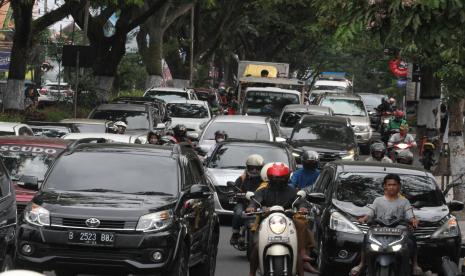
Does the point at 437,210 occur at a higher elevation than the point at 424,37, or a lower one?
lower

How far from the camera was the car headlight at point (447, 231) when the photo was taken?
13323mm

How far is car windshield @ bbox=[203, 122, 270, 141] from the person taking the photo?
2558 centimetres

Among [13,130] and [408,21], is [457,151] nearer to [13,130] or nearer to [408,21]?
[13,130]

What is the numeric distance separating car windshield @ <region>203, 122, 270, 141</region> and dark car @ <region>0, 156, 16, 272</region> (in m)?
14.6

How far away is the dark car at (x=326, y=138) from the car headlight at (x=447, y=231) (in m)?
12.7

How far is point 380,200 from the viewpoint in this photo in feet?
38.0

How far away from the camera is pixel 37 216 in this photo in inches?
440

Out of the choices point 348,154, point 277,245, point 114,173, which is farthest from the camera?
point 348,154

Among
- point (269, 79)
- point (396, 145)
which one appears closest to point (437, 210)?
point (396, 145)

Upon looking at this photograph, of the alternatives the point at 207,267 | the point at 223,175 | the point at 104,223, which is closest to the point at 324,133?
the point at 223,175

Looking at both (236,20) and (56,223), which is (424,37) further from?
(236,20)

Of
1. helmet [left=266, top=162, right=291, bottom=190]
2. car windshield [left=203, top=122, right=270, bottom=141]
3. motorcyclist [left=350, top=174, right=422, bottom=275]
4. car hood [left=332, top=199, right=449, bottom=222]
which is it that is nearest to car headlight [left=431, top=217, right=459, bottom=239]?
car hood [left=332, top=199, right=449, bottom=222]

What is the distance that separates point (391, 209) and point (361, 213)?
170cm

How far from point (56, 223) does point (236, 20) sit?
4802 centimetres
